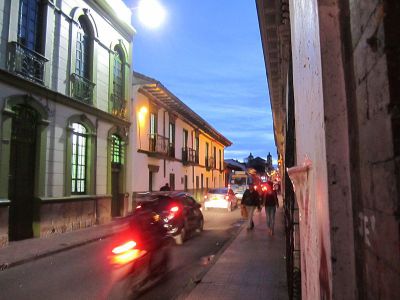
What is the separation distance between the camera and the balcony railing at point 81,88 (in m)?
17.1

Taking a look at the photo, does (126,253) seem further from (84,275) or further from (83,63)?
(83,63)

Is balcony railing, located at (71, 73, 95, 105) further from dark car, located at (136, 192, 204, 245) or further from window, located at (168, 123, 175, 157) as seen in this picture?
window, located at (168, 123, 175, 157)

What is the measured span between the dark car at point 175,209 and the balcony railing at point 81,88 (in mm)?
6070

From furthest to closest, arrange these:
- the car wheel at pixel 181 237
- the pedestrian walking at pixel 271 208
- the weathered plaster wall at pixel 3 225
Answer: the pedestrian walking at pixel 271 208 → the car wheel at pixel 181 237 → the weathered plaster wall at pixel 3 225

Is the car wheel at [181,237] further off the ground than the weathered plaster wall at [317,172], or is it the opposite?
the weathered plaster wall at [317,172]

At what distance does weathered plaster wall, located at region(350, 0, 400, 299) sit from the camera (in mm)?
1116

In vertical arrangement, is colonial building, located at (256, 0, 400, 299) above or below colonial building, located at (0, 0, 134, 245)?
below

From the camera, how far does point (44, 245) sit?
42.3 feet

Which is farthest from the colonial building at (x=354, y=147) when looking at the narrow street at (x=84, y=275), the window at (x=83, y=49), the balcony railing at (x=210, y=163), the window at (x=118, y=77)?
the balcony railing at (x=210, y=163)

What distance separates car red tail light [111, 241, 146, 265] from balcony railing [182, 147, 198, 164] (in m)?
28.0

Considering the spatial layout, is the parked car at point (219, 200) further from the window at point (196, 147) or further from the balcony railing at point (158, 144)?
the window at point (196, 147)

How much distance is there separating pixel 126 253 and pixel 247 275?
7.76 feet

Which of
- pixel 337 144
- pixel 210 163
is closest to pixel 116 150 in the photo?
pixel 337 144

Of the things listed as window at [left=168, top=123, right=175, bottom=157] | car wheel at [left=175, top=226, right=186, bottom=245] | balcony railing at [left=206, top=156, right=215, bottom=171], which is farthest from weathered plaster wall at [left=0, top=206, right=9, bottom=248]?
balcony railing at [left=206, top=156, right=215, bottom=171]
